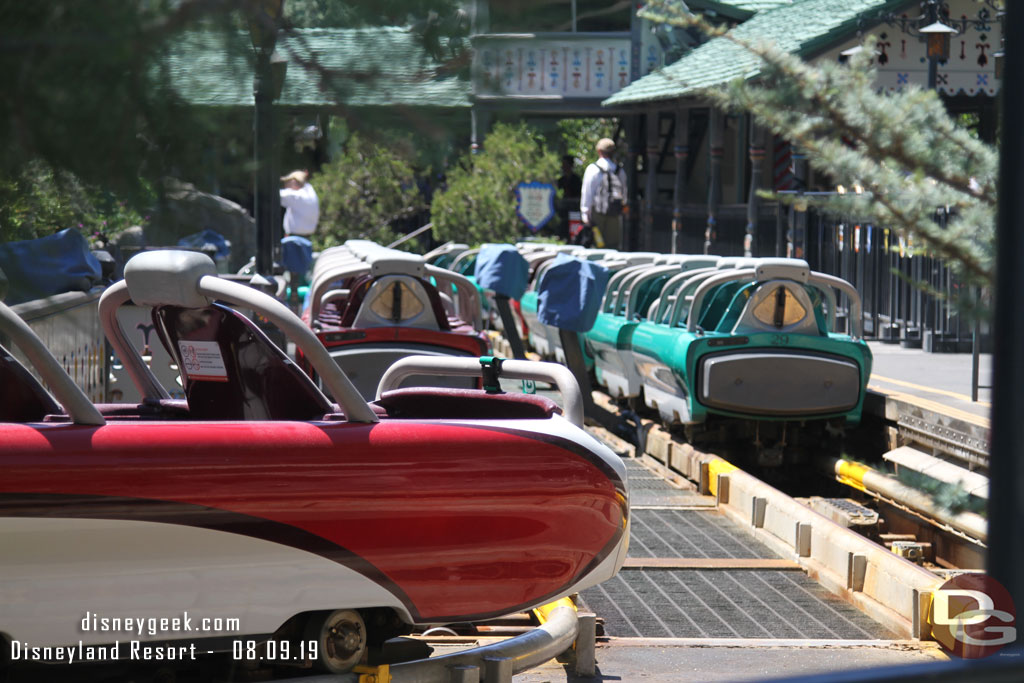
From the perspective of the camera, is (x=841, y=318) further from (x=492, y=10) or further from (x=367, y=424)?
(x=492, y=10)

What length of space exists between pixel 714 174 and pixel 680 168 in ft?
5.85

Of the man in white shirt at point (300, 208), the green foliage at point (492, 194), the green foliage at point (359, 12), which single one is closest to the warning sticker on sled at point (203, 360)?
the green foliage at point (359, 12)

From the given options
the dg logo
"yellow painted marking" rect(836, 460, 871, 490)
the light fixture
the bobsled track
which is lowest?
"yellow painted marking" rect(836, 460, 871, 490)

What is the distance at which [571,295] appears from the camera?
12359 millimetres

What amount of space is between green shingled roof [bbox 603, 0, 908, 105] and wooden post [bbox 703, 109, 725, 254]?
892mm

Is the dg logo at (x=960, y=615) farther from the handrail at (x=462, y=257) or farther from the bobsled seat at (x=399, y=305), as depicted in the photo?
the handrail at (x=462, y=257)

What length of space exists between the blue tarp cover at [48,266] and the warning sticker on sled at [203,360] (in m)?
0.51

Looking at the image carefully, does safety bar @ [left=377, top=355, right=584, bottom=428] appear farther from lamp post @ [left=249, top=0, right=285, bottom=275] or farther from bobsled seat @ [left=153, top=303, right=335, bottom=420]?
lamp post @ [left=249, top=0, right=285, bottom=275]

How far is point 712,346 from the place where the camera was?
36.2ft

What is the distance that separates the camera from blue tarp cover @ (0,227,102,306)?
298cm

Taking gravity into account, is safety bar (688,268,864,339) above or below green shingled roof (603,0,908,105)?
below

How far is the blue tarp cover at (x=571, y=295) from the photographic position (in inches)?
484

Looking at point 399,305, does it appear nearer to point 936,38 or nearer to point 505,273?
point 505,273

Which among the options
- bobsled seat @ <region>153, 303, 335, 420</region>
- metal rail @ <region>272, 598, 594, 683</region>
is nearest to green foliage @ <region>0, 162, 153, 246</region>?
bobsled seat @ <region>153, 303, 335, 420</region>
